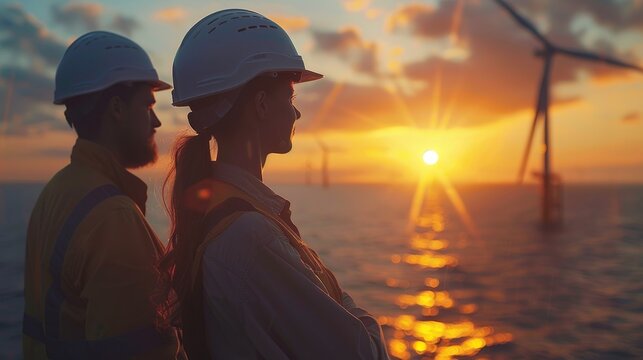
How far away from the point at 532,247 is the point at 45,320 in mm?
57088

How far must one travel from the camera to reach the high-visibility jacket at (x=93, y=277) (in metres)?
2.74

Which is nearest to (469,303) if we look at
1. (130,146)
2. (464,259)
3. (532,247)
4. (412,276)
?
(412,276)

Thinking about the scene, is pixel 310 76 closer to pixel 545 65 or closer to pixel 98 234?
pixel 98 234

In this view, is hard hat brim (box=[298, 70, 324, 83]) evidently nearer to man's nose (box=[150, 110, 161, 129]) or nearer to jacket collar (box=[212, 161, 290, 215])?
jacket collar (box=[212, 161, 290, 215])

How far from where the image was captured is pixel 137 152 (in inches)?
141

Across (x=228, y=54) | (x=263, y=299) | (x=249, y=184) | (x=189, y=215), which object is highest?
(x=228, y=54)

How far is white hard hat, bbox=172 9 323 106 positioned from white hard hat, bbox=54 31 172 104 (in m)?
1.42

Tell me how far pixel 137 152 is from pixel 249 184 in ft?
5.87

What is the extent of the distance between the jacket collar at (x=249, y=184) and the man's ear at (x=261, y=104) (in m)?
0.26

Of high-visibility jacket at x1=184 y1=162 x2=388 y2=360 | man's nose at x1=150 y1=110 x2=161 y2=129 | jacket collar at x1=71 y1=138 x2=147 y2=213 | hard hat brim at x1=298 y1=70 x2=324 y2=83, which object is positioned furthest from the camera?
man's nose at x1=150 y1=110 x2=161 y2=129

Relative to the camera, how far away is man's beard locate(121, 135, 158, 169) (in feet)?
11.5

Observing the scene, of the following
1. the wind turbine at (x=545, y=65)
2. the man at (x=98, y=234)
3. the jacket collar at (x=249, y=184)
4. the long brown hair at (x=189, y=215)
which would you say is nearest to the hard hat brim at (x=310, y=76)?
the long brown hair at (x=189, y=215)

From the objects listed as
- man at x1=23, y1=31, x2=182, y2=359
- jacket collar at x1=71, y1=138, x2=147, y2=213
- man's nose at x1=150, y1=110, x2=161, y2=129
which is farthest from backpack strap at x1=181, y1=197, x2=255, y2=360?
man's nose at x1=150, y1=110, x2=161, y2=129

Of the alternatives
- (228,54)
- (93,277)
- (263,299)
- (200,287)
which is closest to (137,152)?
(93,277)
